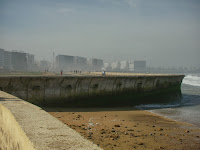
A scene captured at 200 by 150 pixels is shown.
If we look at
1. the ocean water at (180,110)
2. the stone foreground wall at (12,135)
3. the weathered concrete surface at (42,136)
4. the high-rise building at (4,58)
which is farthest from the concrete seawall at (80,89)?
the high-rise building at (4,58)

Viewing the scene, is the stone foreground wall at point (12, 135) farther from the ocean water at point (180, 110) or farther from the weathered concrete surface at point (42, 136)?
the ocean water at point (180, 110)

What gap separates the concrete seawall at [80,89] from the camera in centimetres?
1212

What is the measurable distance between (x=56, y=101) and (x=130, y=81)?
6.79 meters

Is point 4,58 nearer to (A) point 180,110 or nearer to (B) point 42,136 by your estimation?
(A) point 180,110

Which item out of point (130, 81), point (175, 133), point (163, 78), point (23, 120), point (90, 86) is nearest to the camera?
point (23, 120)

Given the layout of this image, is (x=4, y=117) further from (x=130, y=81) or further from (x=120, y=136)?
(x=130, y=81)

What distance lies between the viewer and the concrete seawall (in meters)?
12.1

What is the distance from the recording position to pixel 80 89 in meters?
14.2

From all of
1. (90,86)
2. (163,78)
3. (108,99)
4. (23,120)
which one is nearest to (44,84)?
(90,86)

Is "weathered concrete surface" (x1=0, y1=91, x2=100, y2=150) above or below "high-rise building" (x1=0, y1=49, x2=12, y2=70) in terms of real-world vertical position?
below

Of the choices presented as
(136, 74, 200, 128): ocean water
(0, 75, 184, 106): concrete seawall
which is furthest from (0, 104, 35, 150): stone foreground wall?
(136, 74, 200, 128): ocean water

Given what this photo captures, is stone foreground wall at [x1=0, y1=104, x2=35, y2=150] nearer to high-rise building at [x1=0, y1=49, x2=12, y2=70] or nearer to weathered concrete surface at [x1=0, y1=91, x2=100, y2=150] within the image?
weathered concrete surface at [x1=0, y1=91, x2=100, y2=150]

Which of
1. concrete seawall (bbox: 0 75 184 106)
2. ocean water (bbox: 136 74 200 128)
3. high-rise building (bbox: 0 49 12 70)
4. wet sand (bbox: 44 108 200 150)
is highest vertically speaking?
high-rise building (bbox: 0 49 12 70)

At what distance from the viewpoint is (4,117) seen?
4.48m
